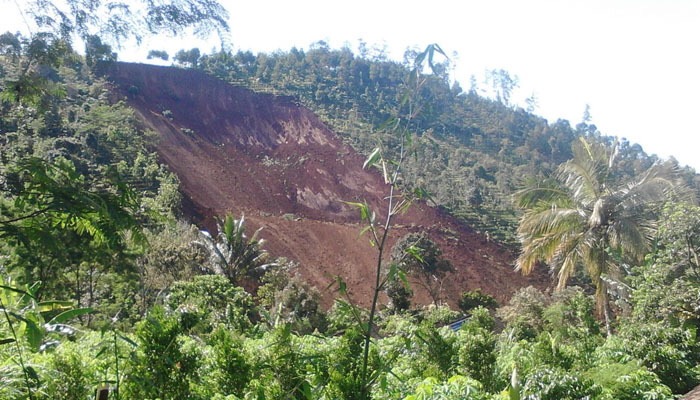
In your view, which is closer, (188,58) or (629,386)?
(629,386)

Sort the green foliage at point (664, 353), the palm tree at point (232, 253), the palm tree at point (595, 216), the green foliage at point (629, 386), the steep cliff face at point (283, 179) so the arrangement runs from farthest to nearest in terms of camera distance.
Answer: the steep cliff face at point (283, 179)
the palm tree at point (232, 253)
the palm tree at point (595, 216)
the green foliage at point (664, 353)
the green foliage at point (629, 386)

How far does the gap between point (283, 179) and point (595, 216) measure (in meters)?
23.7

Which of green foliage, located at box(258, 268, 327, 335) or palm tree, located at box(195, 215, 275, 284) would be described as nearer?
palm tree, located at box(195, 215, 275, 284)

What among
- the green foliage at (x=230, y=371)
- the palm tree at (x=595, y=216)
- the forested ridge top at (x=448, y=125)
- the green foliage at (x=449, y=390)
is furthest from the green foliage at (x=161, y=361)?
the forested ridge top at (x=448, y=125)

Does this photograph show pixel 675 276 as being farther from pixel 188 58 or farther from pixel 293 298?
pixel 188 58

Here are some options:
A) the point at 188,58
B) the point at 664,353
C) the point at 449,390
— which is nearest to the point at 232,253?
the point at 664,353

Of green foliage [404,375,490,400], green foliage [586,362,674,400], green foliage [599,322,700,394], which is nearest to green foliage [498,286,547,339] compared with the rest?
green foliage [599,322,700,394]

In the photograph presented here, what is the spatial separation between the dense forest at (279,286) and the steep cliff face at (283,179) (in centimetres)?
217

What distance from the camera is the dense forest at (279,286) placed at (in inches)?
75.3

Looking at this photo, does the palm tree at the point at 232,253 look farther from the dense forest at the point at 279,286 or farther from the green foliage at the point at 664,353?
the green foliage at the point at 664,353

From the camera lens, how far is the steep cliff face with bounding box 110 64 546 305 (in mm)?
25125

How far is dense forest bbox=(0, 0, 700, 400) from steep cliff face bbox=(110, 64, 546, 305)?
7.12 feet

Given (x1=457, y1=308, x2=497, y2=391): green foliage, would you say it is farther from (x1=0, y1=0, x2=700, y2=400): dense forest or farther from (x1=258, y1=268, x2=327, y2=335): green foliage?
(x1=258, y1=268, x2=327, y2=335): green foliage

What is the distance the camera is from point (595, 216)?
30.3ft
